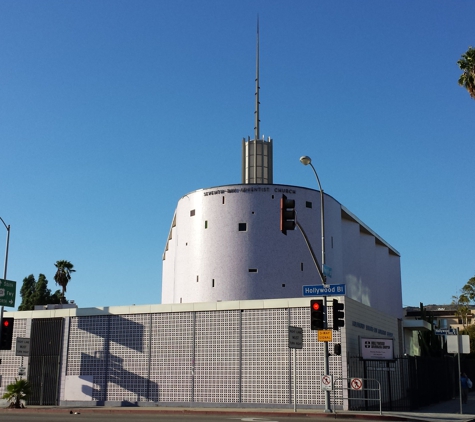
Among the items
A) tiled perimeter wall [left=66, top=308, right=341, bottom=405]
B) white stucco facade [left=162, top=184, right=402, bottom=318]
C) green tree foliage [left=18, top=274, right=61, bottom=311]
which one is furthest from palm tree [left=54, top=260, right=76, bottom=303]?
tiled perimeter wall [left=66, top=308, right=341, bottom=405]

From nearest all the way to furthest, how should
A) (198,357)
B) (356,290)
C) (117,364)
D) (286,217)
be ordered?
(286,217)
(198,357)
(117,364)
(356,290)

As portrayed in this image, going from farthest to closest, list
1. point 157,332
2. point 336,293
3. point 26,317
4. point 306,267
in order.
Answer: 1. point 306,267
2. point 26,317
3. point 157,332
4. point 336,293

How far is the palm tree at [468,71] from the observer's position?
3853 centimetres

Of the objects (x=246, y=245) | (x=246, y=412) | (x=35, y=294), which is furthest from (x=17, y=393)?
(x=35, y=294)

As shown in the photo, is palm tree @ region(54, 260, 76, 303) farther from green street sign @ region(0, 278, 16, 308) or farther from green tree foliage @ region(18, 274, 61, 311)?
green street sign @ region(0, 278, 16, 308)

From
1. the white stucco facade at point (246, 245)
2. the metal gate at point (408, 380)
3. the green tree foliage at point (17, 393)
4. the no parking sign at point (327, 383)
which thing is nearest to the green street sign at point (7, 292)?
the green tree foliage at point (17, 393)

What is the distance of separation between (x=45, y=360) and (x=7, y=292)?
208 inches

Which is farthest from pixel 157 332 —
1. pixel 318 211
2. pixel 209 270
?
pixel 318 211

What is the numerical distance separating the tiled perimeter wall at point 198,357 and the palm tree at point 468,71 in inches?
697

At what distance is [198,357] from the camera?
33.7m

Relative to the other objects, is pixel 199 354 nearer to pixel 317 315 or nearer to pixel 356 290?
Result: pixel 317 315

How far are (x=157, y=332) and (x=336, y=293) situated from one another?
12087mm

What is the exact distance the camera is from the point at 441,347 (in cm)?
5694

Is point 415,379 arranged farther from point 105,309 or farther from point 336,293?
point 105,309
